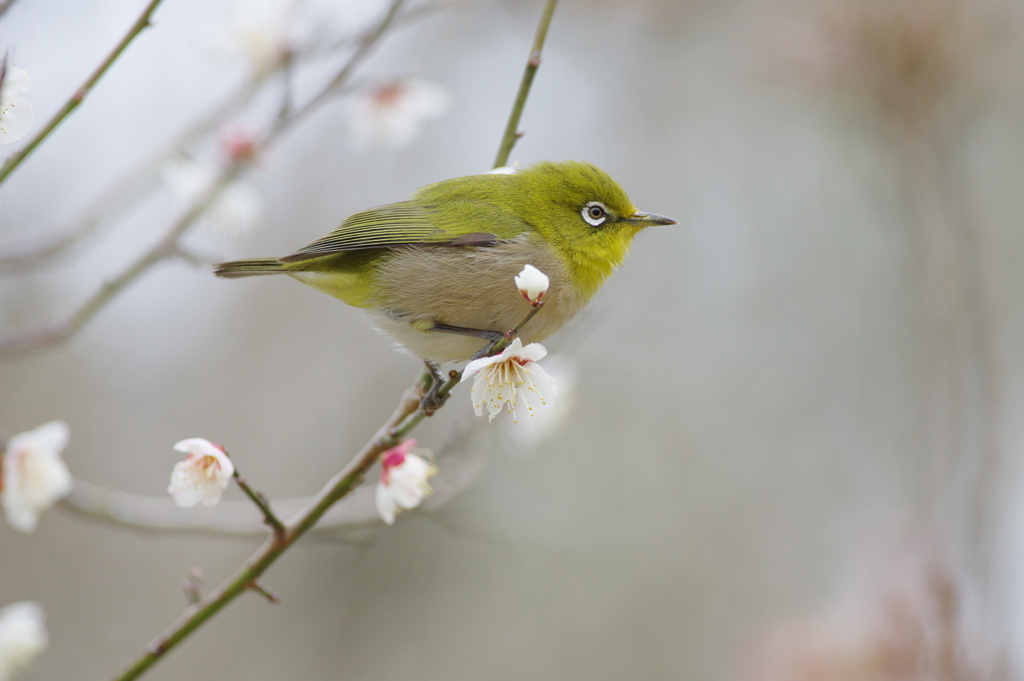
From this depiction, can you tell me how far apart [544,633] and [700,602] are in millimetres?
1800

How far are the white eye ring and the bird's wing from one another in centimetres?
38

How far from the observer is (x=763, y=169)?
973cm

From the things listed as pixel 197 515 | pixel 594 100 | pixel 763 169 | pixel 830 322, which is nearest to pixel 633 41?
pixel 594 100

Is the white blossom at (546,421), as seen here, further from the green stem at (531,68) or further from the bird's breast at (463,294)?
the green stem at (531,68)

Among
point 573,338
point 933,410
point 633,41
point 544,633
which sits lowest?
point 544,633

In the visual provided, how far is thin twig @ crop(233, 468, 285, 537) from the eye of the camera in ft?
5.50

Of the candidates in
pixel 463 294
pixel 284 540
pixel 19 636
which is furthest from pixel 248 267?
pixel 19 636

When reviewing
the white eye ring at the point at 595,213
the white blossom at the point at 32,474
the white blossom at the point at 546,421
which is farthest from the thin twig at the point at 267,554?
the white eye ring at the point at 595,213

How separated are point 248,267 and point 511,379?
43.9 inches

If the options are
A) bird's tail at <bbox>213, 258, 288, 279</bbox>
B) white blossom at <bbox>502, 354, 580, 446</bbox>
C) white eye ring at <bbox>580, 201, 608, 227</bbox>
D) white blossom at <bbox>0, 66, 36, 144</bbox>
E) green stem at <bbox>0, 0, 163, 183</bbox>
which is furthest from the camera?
white eye ring at <bbox>580, 201, 608, 227</bbox>

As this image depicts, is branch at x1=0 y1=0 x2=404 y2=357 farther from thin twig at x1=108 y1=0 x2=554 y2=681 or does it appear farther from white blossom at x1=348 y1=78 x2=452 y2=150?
thin twig at x1=108 y1=0 x2=554 y2=681

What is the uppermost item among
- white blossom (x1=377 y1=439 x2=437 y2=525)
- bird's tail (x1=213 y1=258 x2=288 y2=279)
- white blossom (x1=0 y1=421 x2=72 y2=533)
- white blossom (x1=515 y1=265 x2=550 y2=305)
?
white blossom (x1=515 y1=265 x2=550 y2=305)

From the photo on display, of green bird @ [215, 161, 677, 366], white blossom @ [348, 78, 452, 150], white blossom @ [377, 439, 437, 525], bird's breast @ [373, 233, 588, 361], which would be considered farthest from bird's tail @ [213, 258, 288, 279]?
white blossom @ [377, 439, 437, 525]

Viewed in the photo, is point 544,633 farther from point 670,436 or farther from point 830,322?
point 830,322
